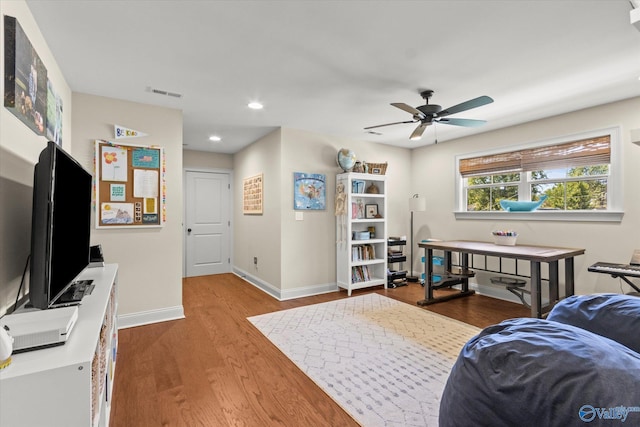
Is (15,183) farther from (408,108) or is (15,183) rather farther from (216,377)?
(408,108)

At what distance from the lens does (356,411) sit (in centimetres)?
182

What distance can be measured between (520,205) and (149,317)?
182 inches

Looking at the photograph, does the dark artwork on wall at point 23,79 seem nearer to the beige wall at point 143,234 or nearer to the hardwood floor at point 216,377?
the beige wall at point 143,234

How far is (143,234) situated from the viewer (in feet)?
10.5

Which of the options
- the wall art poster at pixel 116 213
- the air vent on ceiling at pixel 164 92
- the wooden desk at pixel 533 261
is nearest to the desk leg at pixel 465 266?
the wooden desk at pixel 533 261

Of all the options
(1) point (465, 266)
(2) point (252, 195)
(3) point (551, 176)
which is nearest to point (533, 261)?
(1) point (465, 266)

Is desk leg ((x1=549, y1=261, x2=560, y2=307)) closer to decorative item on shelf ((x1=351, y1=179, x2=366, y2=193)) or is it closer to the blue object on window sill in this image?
the blue object on window sill

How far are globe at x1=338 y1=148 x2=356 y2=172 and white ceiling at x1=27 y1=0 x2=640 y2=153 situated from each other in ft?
3.12

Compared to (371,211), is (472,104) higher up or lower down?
higher up

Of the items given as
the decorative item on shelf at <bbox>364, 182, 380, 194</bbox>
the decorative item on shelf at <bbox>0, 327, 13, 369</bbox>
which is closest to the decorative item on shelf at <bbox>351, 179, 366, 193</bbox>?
the decorative item on shelf at <bbox>364, 182, 380, 194</bbox>

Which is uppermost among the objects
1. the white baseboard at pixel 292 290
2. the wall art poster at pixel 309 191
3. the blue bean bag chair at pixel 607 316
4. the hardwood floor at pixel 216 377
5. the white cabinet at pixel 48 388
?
the wall art poster at pixel 309 191

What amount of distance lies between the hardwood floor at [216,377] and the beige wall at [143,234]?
0.25 metres

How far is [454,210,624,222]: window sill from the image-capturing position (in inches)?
129

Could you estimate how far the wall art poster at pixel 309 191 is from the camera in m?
4.25
